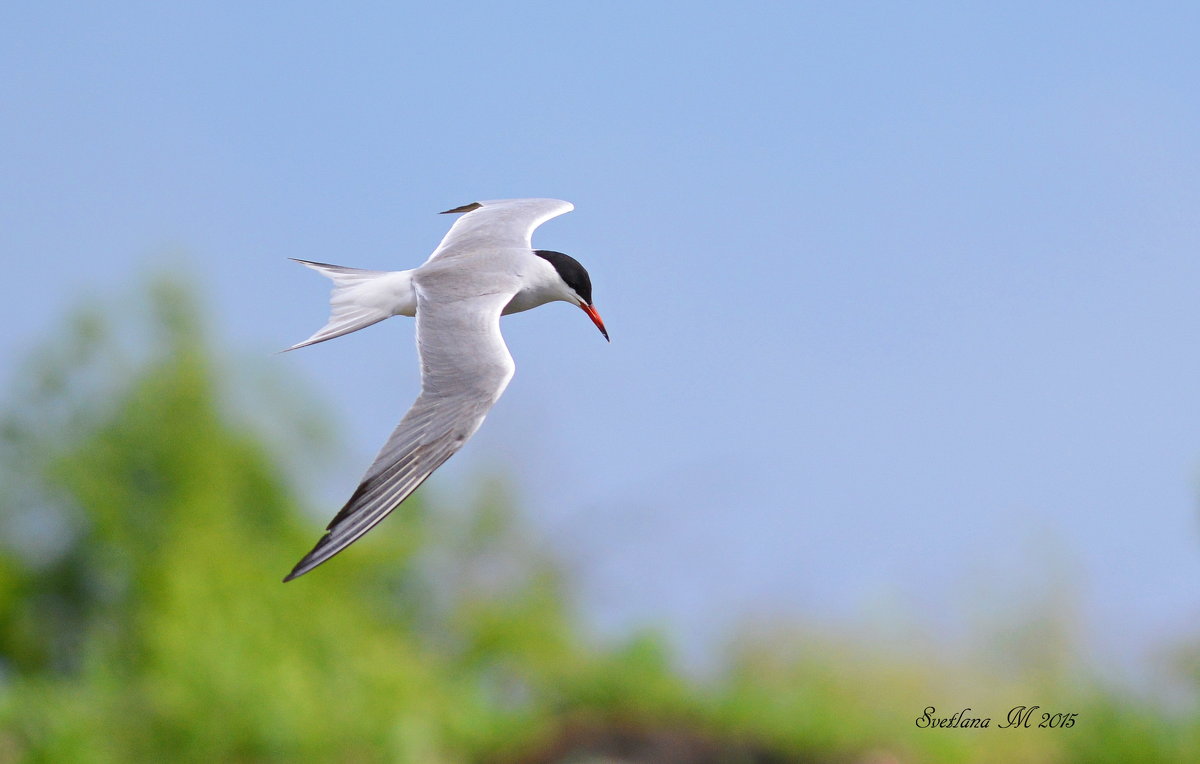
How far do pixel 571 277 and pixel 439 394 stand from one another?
78cm

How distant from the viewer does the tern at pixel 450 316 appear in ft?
7.90

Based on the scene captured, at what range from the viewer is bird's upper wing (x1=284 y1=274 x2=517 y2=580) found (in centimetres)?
233

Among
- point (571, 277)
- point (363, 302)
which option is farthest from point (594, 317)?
point (363, 302)

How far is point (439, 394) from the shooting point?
2668 mm

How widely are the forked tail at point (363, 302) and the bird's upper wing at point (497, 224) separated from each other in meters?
0.26

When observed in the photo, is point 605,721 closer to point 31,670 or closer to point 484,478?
point 484,478

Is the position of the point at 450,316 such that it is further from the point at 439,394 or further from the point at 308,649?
the point at 308,649

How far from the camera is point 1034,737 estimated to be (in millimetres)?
7637

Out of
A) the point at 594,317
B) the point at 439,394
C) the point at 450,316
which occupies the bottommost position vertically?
the point at 439,394

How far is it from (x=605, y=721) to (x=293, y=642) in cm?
186

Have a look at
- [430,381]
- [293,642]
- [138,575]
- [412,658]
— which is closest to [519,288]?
[430,381]
